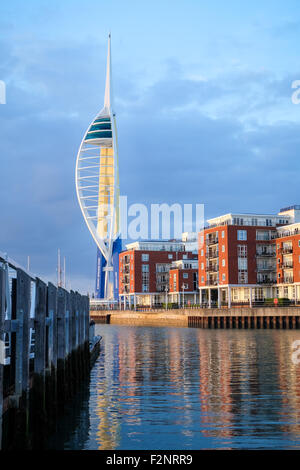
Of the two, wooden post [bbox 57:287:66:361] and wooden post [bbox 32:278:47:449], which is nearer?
wooden post [bbox 32:278:47:449]

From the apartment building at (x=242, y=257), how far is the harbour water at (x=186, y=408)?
6370 cm

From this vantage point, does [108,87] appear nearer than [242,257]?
No

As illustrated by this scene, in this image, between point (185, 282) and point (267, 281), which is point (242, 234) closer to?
point (267, 281)

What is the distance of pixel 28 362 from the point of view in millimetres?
9961

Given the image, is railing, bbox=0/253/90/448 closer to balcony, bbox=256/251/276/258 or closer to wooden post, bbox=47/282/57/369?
wooden post, bbox=47/282/57/369

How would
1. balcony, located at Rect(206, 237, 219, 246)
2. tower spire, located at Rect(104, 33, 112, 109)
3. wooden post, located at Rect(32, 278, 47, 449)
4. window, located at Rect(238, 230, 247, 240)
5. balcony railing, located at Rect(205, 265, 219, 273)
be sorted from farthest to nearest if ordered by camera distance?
tower spire, located at Rect(104, 33, 112, 109)
balcony railing, located at Rect(205, 265, 219, 273)
balcony, located at Rect(206, 237, 219, 246)
window, located at Rect(238, 230, 247, 240)
wooden post, located at Rect(32, 278, 47, 449)

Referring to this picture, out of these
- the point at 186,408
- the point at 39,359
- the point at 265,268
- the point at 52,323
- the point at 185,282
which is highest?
the point at 265,268

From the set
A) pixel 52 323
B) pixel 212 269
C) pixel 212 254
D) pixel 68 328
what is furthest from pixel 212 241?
pixel 52 323

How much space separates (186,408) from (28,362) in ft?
19.6

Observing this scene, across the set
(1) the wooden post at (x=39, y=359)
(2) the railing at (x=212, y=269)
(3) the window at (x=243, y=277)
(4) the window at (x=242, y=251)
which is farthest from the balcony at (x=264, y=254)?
(1) the wooden post at (x=39, y=359)

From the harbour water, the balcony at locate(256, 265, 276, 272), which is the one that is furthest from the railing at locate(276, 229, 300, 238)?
the harbour water

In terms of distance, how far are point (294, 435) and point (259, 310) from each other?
61.6 metres

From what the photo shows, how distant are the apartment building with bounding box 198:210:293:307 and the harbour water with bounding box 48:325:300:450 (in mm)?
63696

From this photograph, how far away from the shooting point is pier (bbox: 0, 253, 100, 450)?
363 inches
